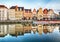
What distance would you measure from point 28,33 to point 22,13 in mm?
423

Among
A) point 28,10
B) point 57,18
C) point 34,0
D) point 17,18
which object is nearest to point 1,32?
point 17,18

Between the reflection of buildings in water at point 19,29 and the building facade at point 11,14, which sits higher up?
the building facade at point 11,14

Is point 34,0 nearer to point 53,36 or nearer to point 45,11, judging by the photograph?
point 45,11

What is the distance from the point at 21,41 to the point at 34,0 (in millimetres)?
866

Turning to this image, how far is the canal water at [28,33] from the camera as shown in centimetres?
325

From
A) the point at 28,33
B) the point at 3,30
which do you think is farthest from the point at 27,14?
the point at 3,30

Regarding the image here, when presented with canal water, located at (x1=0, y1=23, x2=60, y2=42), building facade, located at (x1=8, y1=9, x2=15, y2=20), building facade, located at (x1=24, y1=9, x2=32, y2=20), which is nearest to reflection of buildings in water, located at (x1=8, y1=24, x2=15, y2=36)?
canal water, located at (x1=0, y1=23, x2=60, y2=42)

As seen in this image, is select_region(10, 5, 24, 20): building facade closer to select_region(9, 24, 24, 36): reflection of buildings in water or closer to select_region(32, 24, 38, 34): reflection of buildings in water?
select_region(9, 24, 24, 36): reflection of buildings in water

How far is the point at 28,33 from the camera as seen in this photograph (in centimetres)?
328

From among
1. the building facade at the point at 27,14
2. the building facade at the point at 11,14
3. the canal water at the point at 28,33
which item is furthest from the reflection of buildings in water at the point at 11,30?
the building facade at the point at 27,14

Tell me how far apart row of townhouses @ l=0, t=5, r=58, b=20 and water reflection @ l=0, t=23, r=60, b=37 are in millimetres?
155

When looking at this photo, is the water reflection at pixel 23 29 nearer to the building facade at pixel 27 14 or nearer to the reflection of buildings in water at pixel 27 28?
the reflection of buildings in water at pixel 27 28

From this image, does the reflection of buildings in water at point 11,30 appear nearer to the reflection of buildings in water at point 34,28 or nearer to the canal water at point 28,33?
the canal water at point 28,33

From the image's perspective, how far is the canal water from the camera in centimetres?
325
